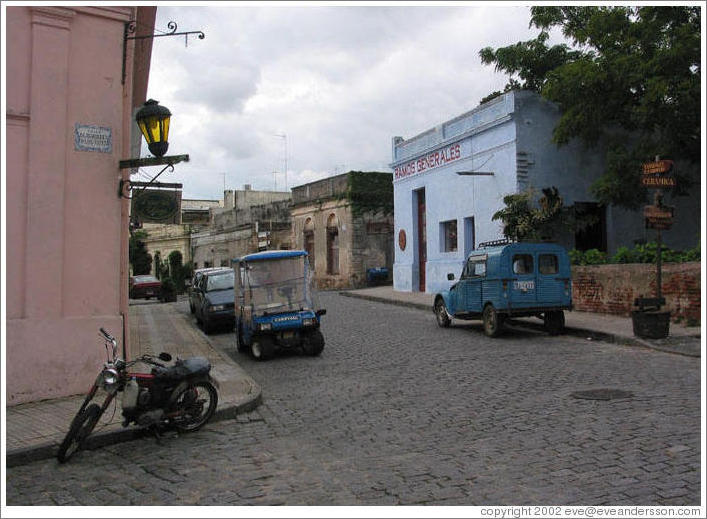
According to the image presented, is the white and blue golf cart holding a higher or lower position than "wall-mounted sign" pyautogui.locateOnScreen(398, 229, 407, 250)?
lower

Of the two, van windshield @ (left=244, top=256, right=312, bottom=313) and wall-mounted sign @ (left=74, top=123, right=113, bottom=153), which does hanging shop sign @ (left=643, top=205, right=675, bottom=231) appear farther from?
wall-mounted sign @ (left=74, top=123, right=113, bottom=153)

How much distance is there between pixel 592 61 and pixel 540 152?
3336 millimetres

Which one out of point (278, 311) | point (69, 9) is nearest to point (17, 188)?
point (69, 9)

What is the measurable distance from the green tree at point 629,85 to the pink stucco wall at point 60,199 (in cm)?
1290

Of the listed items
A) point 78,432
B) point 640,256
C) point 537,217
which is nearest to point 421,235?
point 537,217

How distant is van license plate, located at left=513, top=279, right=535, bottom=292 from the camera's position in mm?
13961

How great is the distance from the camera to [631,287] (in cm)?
1599

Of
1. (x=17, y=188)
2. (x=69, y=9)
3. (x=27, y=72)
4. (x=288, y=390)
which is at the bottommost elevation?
(x=288, y=390)

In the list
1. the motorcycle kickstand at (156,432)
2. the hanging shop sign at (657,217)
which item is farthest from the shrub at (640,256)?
the motorcycle kickstand at (156,432)

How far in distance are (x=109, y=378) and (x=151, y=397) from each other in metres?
0.58

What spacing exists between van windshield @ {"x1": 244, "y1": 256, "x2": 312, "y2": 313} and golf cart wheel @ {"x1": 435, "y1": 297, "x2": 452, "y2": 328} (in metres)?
5.02

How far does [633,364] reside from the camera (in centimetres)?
1041

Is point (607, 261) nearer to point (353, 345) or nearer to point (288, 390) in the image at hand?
point (353, 345)

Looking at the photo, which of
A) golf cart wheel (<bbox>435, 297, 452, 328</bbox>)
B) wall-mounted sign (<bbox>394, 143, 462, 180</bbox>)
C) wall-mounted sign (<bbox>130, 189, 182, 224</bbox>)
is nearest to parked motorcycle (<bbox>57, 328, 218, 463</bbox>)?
wall-mounted sign (<bbox>130, 189, 182, 224</bbox>)
